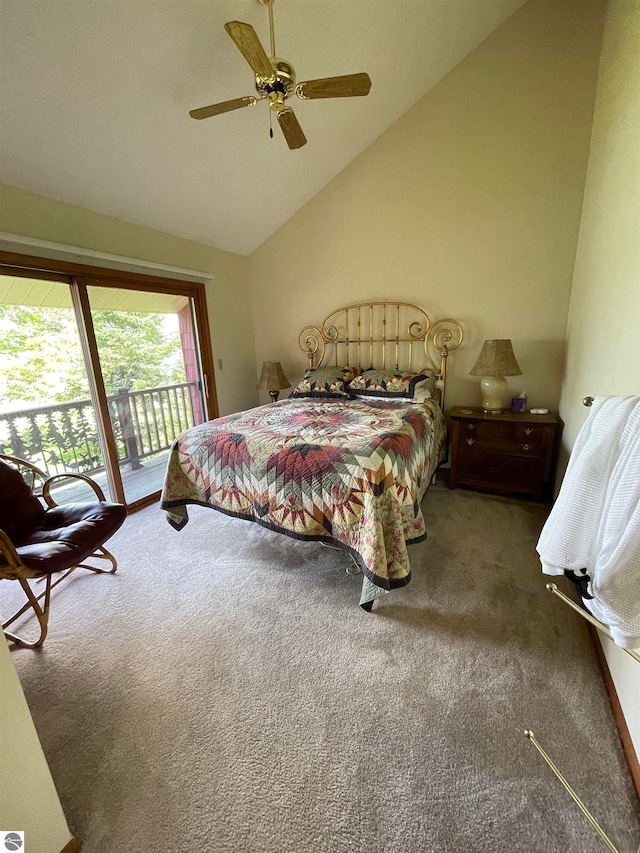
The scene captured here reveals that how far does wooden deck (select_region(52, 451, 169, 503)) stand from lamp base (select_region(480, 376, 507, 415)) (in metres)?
3.13

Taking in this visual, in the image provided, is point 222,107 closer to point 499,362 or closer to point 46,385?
point 46,385

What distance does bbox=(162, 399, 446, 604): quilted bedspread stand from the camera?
5.64ft

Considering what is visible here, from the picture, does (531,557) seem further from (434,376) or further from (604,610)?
(434,376)

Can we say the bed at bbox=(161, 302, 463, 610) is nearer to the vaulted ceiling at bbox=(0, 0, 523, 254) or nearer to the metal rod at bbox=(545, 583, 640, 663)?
the metal rod at bbox=(545, 583, 640, 663)

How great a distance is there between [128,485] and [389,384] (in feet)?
8.86

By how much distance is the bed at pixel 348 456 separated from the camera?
173 cm

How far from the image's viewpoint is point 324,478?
1.83 m

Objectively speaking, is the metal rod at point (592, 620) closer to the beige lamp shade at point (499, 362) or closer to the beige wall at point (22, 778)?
the beige wall at point (22, 778)

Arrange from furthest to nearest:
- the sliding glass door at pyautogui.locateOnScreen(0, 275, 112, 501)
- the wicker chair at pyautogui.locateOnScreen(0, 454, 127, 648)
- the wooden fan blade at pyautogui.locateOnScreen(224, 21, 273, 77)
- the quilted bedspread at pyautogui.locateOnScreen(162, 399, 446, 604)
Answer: the sliding glass door at pyautogui.locateOnScreen(0, 275, 112, 501), the quilted bedspread at pyautogui.locateOnScreen(162, 399, 446, 604), the wicker chair at pyautogui.locateOnScreen(0, 454, 127, 648), the wooden fan blade at pyautogui.locateOnScreen(224, 21, 273, 77)

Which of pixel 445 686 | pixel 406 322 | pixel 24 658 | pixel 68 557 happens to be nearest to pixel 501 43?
pixel 406 322

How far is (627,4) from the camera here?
1.82 m

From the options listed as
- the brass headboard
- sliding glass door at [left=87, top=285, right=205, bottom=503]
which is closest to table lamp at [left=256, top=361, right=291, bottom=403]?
the brass headboard

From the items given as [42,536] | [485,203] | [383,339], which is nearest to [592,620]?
[42,536]

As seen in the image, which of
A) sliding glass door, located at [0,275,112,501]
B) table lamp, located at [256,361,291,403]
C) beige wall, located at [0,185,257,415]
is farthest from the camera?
table lamp, located at [256,361,291,403]
